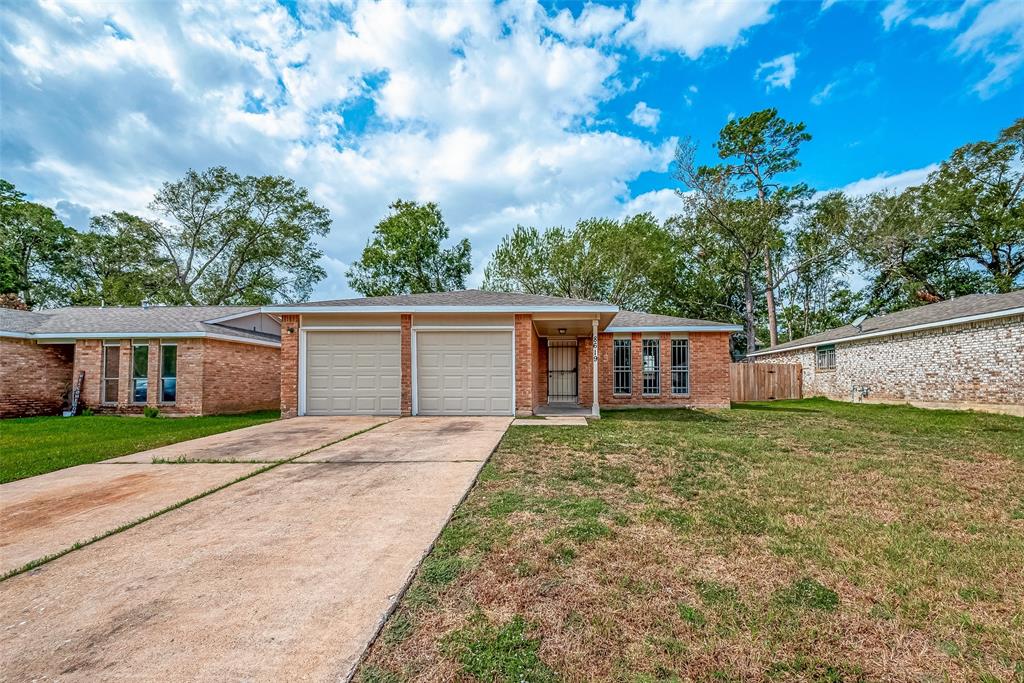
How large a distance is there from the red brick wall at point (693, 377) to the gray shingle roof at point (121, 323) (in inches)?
459

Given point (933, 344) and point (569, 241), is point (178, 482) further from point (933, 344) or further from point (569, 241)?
point (569, 241)

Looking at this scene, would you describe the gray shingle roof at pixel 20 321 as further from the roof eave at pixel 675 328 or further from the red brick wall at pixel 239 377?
the roof eave at pixel 675 328

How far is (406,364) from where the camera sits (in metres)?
10.3

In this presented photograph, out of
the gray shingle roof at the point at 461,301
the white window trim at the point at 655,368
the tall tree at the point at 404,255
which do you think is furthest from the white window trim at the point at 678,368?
the tall tree at the point at 404,255

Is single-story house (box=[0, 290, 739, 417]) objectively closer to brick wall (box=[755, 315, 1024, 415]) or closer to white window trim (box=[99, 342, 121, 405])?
white window trim (box=[99, 342, 121, 405])

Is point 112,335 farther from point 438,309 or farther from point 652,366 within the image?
point 652,366

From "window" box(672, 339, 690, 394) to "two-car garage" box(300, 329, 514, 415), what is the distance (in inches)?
255

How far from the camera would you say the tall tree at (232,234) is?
25688 millimetres

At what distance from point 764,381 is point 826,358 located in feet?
10.4

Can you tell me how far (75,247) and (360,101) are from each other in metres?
25.4

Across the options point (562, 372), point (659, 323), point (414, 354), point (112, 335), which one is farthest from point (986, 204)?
point (112, 335)

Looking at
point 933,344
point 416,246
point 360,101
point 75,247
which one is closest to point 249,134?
point 360,101

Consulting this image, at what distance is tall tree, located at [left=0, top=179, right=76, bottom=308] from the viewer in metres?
24.5

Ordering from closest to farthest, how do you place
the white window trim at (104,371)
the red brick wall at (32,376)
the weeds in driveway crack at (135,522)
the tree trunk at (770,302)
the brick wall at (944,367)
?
the weeds in driveway crack at (135,522) → the brick wall at (944,367) → the red brick wall at (32,376) → the white window trim at (104,371) → the tree trunk at (770,302)
